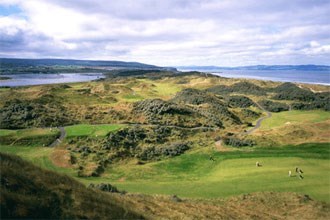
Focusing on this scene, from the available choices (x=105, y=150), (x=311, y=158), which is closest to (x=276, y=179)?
(x=311, y=158)

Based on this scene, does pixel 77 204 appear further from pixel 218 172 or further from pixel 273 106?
pixel 273 106

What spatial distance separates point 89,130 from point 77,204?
40.0m

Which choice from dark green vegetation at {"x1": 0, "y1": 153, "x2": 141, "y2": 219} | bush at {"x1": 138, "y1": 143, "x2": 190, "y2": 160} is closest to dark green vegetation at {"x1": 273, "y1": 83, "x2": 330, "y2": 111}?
bush at {"x1": 138, "y1": 143, "x2": 190, "y2": 160}

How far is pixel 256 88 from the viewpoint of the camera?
144 metres

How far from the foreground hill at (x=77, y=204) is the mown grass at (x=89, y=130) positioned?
28.1 m

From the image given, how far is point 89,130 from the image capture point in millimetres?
53438

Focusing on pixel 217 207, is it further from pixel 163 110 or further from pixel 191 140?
pixel 163 110

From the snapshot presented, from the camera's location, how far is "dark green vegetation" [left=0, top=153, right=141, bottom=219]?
12.1m

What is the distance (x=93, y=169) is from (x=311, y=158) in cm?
2500

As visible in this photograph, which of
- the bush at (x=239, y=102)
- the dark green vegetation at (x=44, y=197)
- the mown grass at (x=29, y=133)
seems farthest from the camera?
the bush at (x=239, y=102)

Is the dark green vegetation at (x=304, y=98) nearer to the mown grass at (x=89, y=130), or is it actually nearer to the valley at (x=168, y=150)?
the valley at (x=168, y=150)

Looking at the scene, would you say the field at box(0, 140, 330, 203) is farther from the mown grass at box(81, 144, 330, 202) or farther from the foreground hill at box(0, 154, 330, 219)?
the foreground hill at box(0, 154, 330, 219)

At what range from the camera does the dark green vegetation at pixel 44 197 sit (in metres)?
12.1

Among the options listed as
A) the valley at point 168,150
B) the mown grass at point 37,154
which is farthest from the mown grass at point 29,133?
the mown grass at point 37,154
